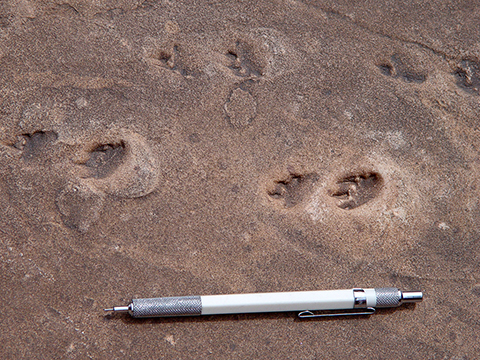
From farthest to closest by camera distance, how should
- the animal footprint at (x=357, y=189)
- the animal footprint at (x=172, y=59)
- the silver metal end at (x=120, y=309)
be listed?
the animal footprint at (x=172, y=59), the animal footprint at (x=357, y=189), the silver metal end at (x=120, y=309)

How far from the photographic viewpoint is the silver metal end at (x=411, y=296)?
1695 mm

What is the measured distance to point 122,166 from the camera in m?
1.83

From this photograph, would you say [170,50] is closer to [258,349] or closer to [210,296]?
[210,296]

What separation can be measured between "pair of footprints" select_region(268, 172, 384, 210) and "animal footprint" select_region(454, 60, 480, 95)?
56 cm

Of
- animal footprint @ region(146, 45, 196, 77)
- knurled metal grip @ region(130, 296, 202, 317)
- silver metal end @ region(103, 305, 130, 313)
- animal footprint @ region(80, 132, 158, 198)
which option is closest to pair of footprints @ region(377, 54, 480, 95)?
animal footprint @ region(146, 45, 196, 77)

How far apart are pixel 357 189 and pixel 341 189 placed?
61 mm

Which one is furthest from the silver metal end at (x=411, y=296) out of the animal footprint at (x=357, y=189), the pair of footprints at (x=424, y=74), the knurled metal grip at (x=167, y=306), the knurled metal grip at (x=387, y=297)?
the pair of footprints at (x=424, y=74)

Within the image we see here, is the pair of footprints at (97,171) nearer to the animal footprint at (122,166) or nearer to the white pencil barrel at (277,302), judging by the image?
the animal footprint at (122,166)

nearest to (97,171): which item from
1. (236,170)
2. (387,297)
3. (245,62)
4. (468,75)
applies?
(236,170)

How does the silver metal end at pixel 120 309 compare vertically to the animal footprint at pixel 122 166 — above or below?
below

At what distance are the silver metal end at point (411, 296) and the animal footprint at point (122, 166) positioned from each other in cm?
93

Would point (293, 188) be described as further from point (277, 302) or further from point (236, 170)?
point (277, 302)

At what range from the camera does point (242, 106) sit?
192 centimetres

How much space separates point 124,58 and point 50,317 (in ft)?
3.24
